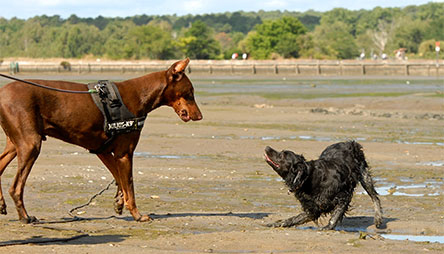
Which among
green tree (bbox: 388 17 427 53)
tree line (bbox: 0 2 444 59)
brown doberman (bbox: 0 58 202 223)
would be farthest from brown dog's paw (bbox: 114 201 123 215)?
green tree (bbox: 388 17 427 53)

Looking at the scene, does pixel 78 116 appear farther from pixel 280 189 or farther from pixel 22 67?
pixel 22 67

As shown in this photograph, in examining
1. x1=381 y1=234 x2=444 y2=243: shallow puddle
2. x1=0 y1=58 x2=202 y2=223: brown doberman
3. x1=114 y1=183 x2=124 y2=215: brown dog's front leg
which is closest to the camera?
x1=0 y1=58 x2=202 y2=223: brown doberman

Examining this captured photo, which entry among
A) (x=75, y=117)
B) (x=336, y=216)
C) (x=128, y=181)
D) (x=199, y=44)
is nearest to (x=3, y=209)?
(x=75, y=117)

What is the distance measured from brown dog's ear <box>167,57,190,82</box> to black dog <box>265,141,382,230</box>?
58.8 inches

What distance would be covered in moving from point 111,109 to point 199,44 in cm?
9940

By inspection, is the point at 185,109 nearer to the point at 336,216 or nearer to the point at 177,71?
the point at 177,71

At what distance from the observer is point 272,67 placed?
83.5 m

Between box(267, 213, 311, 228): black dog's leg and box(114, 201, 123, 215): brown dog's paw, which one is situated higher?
box(114, 201, 123, 215): brown dog's paw

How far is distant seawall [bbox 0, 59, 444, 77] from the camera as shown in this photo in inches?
3017

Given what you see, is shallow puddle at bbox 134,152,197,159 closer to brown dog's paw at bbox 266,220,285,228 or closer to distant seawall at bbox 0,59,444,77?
brown dog's paw at bbox 266,220,285,228

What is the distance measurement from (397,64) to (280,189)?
6650 cm

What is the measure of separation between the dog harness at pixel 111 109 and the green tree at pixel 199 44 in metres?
96.5

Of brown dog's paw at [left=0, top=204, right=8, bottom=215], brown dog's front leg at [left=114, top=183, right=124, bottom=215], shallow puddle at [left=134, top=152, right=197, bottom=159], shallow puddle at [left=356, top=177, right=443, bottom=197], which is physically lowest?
shallow puddle at [left=356, top=177, right=443, bottom=197]

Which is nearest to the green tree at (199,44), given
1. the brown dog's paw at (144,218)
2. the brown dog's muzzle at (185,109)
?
the brown dog's muzzle at (185,109)
